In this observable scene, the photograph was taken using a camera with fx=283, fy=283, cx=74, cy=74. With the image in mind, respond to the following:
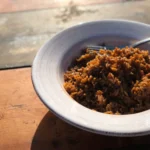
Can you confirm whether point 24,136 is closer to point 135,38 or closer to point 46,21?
point 135,38

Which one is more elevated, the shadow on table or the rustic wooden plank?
the rustic wooden plank

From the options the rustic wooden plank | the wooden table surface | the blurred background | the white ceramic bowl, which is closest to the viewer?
the white ceramic bowl

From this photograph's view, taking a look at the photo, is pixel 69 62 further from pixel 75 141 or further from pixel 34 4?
pixel 34 4

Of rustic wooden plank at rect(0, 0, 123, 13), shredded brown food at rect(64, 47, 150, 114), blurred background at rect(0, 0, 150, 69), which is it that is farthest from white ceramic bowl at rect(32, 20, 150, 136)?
rustic wooden plank at rect(0, 0, 123, 13)

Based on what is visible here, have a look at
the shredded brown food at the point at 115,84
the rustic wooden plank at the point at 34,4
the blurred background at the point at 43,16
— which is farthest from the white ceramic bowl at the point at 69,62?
the rustic wooden plank at the point at 34,4

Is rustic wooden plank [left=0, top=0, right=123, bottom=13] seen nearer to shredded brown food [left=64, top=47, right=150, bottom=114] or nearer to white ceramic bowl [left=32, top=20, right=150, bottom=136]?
white ceramic bowl [left=32, top=20, right=150, bottom=136]

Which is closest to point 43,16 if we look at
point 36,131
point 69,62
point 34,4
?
point 34,4
